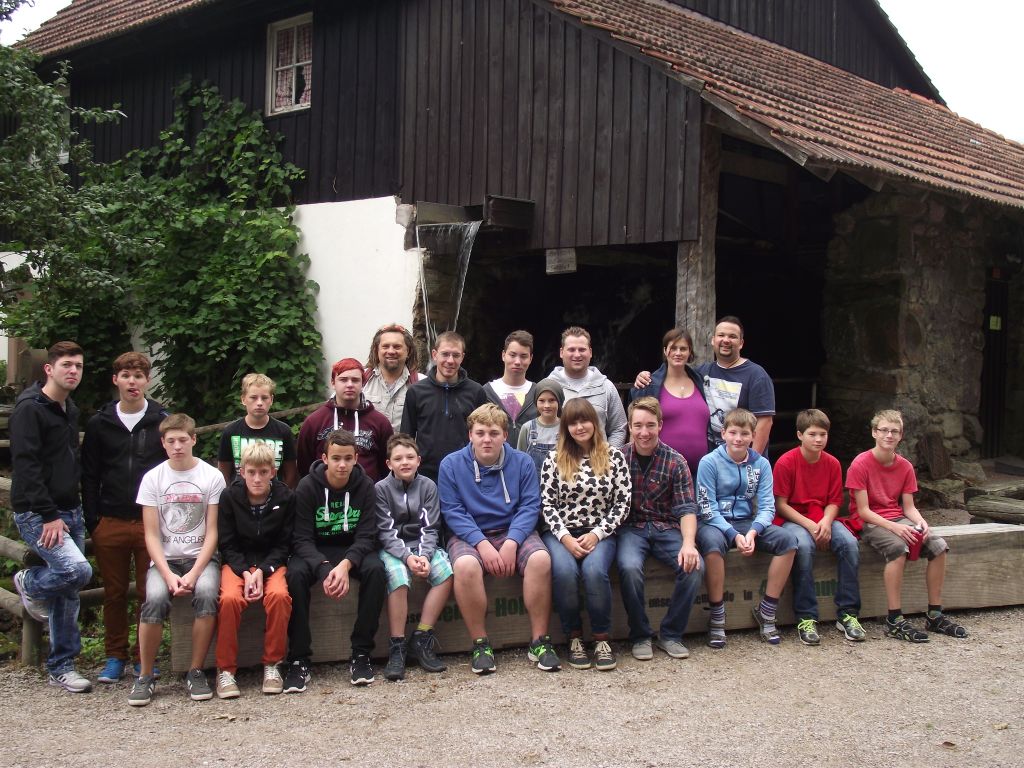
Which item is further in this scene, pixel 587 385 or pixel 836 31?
pixel 836 31

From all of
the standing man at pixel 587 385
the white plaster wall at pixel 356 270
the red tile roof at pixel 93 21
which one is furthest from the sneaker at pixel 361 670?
the red tile roof at pixel 93 21

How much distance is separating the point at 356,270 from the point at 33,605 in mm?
5463

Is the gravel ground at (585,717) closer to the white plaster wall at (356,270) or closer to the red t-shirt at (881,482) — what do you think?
the red t-shirt at (881,482)

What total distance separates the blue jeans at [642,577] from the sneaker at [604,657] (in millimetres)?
208

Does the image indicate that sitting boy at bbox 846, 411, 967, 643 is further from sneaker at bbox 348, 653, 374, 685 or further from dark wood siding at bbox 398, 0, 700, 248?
sneaker at bbox 348, 653, 374, 685

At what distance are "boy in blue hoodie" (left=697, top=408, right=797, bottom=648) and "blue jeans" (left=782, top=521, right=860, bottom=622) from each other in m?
0.08

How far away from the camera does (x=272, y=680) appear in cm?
431

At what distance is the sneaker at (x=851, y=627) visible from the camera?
5094 millimetres

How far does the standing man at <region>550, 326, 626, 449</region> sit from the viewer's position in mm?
5340

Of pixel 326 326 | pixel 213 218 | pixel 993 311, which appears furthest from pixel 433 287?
pixel 993 311

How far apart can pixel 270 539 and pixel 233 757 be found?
1.15 metres

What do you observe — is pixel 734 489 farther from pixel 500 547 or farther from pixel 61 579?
pixel 61 579

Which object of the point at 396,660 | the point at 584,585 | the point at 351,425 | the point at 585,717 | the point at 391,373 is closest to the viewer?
the point at 585,717

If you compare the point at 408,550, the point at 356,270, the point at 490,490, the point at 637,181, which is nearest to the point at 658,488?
the point at 490,490
